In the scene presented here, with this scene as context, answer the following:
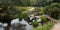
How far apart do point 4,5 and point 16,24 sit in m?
2.53

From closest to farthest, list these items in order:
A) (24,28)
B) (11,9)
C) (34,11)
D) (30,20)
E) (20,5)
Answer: (24,28) < (30,20) < (11,9) < (34,11) < (20,5)

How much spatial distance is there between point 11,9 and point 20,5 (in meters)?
2.03

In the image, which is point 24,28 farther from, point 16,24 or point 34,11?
point 34,11

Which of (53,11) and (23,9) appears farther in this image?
(23,9)

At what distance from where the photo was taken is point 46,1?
14.2m

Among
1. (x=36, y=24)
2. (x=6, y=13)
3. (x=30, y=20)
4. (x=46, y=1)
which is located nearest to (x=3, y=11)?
(x=6, y=13)

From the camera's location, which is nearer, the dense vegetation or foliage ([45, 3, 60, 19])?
the dense vegetation

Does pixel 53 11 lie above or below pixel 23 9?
below

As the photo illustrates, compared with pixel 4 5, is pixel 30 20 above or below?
below

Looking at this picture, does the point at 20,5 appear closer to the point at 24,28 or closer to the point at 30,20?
the point at 30,20

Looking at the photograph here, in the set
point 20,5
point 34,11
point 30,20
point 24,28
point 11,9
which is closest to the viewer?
point 24,28

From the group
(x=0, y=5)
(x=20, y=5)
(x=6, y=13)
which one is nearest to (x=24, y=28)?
(x=6, y=13)

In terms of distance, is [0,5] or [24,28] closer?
[24,28]

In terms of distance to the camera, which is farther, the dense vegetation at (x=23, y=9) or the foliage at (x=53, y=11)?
the foliage at (x=53, y=11)
